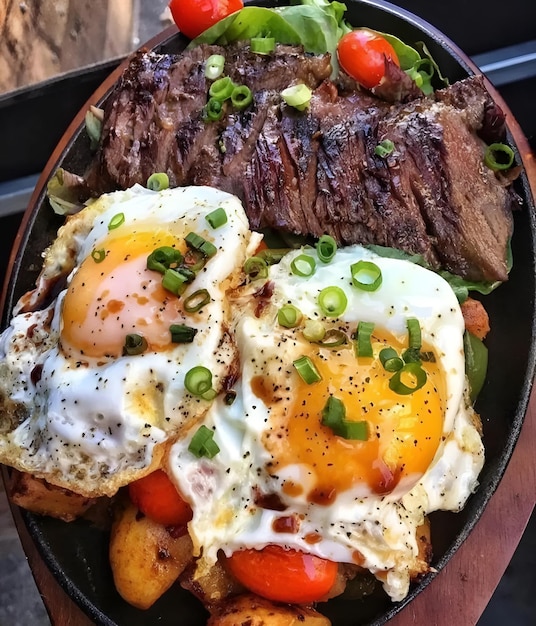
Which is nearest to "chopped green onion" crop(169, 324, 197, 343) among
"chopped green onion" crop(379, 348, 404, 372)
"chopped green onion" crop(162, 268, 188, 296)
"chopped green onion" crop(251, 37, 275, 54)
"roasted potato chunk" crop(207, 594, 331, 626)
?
"chopped green onion" crop(162, 268, 188, 296)

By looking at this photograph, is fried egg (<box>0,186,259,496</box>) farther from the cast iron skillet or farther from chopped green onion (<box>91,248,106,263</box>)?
the cast iron skillet

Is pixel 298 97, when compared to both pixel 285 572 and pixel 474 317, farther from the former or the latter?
pixel 285 572

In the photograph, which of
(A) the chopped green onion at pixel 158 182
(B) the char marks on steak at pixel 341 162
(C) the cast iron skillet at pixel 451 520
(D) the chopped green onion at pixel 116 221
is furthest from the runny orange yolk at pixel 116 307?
(C) the cast iron skillet at pixel 451 520

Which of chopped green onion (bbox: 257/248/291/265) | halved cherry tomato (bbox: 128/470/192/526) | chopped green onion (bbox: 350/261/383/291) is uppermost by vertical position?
chopped green onion (bbox: 350/261/383/291)

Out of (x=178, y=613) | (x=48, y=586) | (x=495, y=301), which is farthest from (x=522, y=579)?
(x=48, y=586)

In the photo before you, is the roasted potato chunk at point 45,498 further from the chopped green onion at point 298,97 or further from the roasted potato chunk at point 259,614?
the chopped green onion at point 298,97
